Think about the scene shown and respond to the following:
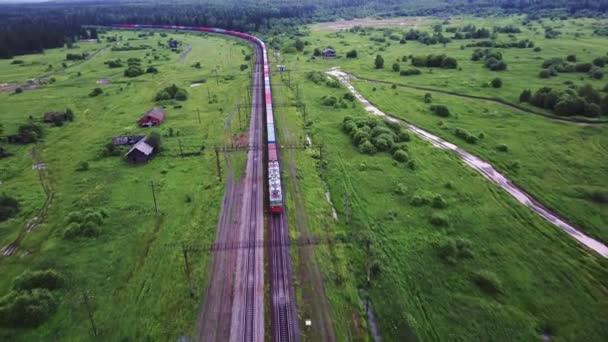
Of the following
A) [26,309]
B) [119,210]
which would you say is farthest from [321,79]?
[26,309]

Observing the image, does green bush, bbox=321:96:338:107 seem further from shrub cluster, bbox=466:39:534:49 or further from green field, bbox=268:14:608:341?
shrub cluster, bbox=466:39:534:49

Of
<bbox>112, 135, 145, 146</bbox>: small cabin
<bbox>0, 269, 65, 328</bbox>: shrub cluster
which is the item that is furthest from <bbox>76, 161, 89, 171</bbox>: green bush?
<bbox>0, 269, 65, 328</bbox>: shrub cluster

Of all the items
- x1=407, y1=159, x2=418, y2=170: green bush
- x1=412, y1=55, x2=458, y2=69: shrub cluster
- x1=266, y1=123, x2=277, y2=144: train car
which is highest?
x1=412, y1=55, x2=458, y2=69: shrub cluster

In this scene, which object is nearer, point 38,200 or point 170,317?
point 170,317

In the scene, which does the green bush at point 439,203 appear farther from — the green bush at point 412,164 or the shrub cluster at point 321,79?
the shrub cluster at point 321,79

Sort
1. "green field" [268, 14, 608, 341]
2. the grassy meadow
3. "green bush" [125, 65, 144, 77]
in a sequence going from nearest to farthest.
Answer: "green field" [268, 14, 608, 341] → the grassy meadow → "green bush" [125, 65, 144, 77]

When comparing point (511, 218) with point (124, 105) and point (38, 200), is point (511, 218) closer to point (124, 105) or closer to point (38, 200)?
point (38, 200)

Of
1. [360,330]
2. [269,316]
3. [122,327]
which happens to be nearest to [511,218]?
[360,330]
